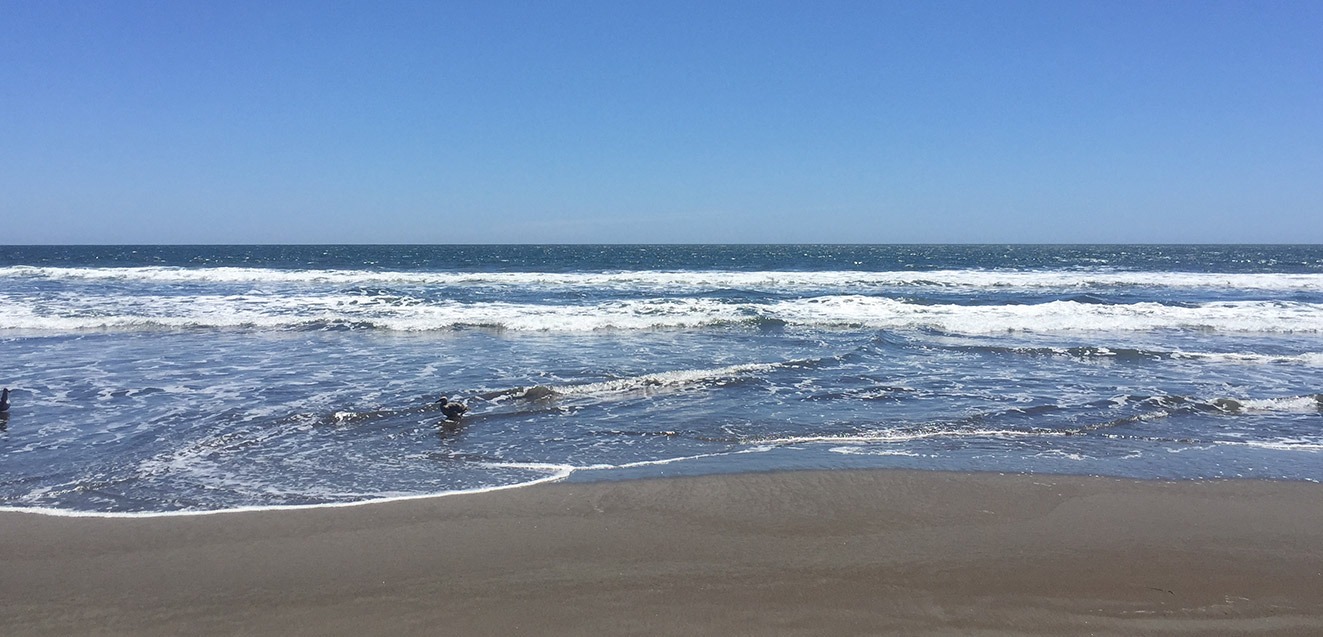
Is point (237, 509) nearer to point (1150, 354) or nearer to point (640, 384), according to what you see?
point (640, 384)

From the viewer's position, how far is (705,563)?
469 cm

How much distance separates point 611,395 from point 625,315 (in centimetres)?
1032

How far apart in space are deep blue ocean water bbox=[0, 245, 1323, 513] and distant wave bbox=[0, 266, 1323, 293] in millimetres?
12332

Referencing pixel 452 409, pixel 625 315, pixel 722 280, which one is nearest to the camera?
pixel 452 409

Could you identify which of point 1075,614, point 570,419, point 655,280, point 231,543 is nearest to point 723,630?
point 1075,614

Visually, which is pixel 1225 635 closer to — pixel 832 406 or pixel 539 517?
pixel 539 517

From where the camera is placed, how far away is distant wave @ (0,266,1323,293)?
34.0 metres

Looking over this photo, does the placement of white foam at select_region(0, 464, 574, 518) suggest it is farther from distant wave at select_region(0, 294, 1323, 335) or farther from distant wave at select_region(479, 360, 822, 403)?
distant wave at select_region(0, 294, 1323, 335)

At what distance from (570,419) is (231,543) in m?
4.18

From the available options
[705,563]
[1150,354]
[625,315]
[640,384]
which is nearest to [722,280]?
[625,315]

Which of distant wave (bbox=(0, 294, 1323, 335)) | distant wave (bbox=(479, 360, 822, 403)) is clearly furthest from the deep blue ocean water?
distant wave (bbox=(0, 294, 1323, 335))

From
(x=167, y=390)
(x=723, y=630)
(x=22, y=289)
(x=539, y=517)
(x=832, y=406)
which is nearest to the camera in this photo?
(x=723, y=630)

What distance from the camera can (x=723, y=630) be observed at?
389cm

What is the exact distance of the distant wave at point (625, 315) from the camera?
17.8 meters
